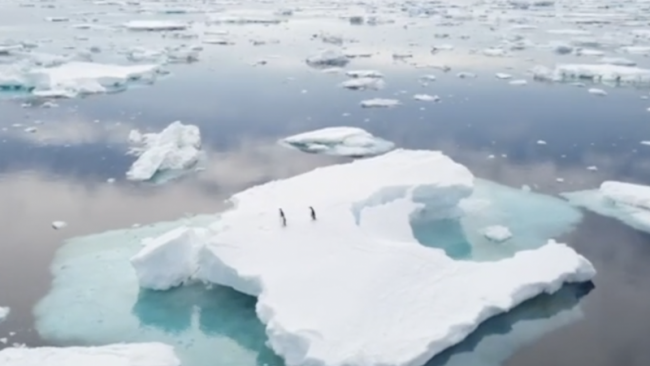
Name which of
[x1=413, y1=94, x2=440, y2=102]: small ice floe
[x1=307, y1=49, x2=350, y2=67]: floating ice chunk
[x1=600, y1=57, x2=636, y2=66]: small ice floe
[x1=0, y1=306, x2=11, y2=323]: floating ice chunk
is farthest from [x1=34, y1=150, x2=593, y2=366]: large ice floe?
[x1=600, y1=57, x2=636, y2=66]: small ice floe

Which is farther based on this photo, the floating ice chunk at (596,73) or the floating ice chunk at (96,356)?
the floating ice chunk at (596,73)

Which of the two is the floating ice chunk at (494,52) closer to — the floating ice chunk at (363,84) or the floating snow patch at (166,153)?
the floating ice chunk at (363,84)

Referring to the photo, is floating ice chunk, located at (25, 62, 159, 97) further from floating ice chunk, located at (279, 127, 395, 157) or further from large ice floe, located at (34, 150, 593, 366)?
large ice floe, located at (34, 150, 593, 366)

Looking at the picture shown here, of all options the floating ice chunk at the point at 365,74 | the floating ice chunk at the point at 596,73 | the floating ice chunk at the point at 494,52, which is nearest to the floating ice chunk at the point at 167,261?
the floating ice chunk at the point at 365,74

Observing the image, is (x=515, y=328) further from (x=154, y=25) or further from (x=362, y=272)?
(x=154, y=25)

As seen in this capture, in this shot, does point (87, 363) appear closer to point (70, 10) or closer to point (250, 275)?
point (250, 275)

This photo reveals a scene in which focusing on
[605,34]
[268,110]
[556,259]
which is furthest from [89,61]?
[605,34]
